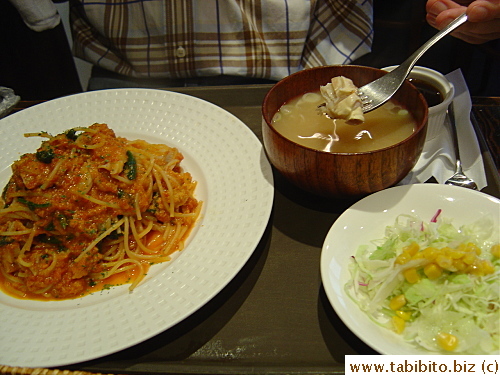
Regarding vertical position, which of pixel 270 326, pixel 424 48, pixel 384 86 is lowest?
pixel 270 326

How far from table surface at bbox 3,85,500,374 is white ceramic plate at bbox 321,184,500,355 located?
16cm

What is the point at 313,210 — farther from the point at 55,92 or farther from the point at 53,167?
the point at 55,92

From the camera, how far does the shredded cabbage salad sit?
4.04 ft

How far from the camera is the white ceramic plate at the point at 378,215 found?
1.38m

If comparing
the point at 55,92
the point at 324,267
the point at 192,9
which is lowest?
the point at 55,92

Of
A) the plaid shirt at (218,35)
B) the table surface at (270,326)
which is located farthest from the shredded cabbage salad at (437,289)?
→ the plaid shirt at (218,35)

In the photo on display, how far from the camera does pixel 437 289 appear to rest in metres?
1.30

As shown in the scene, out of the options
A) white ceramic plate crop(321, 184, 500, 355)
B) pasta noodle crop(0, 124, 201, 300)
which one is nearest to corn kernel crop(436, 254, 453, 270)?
white ceramic plate crop(321, 184, 500, 355)

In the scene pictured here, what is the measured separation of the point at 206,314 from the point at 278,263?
1.11 ft

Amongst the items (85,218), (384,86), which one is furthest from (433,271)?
(85,218)

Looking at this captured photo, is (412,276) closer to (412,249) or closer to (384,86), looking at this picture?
(412,249)

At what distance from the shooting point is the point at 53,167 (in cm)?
183

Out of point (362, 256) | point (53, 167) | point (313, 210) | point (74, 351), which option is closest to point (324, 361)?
point (362, 256)

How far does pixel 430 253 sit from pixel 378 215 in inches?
11.6
